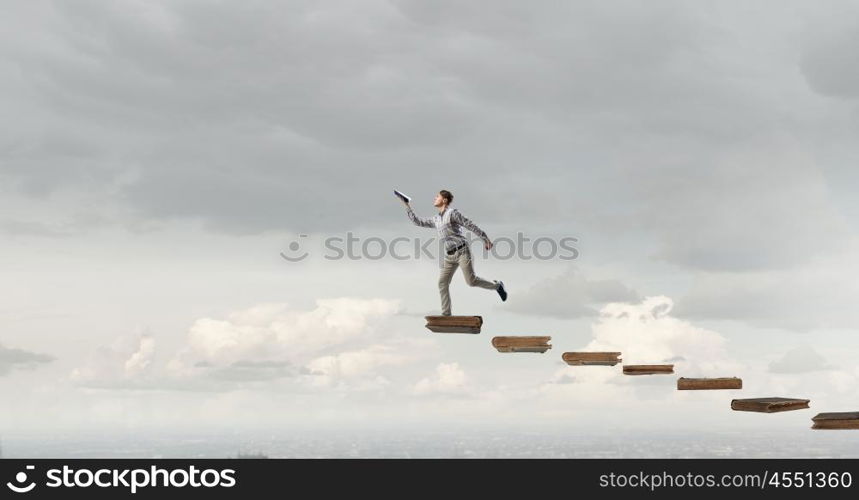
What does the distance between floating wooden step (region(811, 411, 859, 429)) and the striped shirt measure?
953 centimetres

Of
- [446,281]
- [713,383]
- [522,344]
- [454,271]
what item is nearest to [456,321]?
[446,281]

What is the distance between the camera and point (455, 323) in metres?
23.1

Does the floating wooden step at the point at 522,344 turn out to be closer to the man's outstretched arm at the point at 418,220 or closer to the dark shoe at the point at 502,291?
the dark shoe at the point at 502,291

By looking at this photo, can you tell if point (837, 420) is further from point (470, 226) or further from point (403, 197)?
point (403, 197)

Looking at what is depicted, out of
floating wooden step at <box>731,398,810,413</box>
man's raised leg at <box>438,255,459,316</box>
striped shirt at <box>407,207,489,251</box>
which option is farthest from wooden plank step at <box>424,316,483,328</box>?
floating wooden step at <box>731,398,810,413</box>

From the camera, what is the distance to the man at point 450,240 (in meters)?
22.9

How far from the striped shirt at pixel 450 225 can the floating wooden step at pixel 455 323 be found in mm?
1756

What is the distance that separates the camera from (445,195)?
2292 centimetres

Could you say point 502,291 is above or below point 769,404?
above

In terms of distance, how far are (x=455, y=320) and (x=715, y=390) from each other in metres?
7.02

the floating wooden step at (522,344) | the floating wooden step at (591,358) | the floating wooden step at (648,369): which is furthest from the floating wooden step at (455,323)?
the floating wooden step at (648,369)

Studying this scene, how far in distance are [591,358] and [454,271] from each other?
4166 millimetres
